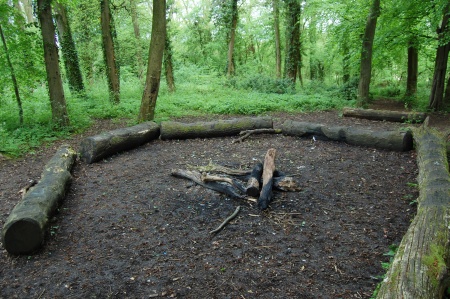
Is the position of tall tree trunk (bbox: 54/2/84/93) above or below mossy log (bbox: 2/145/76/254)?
above

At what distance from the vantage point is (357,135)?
7.32 meters

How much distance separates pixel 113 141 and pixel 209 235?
418 cm

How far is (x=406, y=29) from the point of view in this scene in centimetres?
1203

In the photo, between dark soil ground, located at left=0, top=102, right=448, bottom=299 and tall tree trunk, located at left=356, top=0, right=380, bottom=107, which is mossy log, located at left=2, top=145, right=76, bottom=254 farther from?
tall tree trunk, located at left=356, top=0, right=380, bottom=107

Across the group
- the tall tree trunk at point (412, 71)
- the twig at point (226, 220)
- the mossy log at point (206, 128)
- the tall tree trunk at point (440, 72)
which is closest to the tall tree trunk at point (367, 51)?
the tall tree trunk at point (440, 72)

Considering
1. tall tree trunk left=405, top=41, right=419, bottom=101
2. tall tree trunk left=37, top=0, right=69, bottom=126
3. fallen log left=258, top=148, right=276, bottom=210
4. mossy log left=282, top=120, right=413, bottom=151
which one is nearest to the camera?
fallen log left=258, top=148, right=276, bottom=210

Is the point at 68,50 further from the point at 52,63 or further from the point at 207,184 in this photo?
the point at 207,184

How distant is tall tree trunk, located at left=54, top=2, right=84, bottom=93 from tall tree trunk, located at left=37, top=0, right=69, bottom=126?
449 cm

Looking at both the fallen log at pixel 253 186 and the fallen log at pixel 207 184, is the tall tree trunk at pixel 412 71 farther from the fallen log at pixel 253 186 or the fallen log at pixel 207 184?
the fallen log at pixel 207 184

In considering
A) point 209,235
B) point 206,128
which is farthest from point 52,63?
point 209,235

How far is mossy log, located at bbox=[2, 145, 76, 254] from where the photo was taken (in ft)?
11.9

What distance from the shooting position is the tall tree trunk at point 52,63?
27.1ft

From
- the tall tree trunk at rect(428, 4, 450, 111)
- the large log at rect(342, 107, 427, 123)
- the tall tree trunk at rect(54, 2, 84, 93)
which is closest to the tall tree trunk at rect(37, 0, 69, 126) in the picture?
the tall tree trunk at rect(54, 2, 84, 93)

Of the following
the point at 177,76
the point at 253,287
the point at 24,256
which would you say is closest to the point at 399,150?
the point at 253,287
